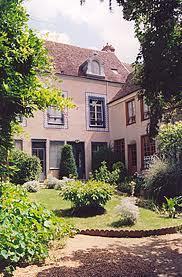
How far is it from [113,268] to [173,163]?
8976mm

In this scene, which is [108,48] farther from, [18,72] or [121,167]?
[18,72]

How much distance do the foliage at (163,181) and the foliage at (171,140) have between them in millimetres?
961

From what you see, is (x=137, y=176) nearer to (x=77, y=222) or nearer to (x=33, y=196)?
(x=33, y=196)

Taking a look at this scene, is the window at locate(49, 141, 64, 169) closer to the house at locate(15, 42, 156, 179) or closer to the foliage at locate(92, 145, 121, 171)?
the house at locate(15, 42, 156, 179)

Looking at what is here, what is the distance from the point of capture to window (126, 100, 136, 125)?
71.9 ft

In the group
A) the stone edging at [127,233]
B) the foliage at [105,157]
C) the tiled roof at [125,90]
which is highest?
the tiled roof at [125,90]

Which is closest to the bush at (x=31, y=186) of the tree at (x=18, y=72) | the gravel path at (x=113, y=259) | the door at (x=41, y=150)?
the door at (x=41, y=150)

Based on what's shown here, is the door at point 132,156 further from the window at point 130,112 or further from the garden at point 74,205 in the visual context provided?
the window at point 130,112

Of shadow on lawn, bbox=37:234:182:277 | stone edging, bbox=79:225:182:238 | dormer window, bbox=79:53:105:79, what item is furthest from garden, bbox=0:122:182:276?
dormer window, bbox=79:53:105:79

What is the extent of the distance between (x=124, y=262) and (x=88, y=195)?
447cm

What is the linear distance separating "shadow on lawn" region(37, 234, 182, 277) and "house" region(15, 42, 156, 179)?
14138 mm

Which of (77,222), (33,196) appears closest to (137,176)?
(33,196)

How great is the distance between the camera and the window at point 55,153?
21.9m

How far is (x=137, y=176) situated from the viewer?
57.9 ft
